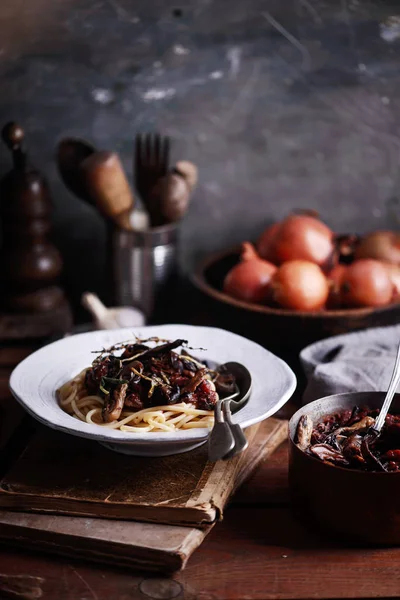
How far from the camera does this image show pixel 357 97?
2.12m

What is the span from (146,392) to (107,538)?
Result: 287mm

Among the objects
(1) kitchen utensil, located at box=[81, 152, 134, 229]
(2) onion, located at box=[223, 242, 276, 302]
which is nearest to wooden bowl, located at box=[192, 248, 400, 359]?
(2) onion, located at box=[223, 242, 276, 302]

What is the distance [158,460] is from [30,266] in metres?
0.85

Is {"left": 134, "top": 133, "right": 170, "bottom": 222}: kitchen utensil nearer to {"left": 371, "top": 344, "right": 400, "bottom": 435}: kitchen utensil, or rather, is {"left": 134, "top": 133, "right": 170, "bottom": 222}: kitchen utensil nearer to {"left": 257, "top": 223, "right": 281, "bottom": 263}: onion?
{"left": 257, "top": 223, "right": 281, "bottom": 263}: onion

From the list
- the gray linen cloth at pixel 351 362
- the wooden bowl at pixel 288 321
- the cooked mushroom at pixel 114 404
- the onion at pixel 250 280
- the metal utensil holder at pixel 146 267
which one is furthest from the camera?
the metal utensil holder at pixel 146 267

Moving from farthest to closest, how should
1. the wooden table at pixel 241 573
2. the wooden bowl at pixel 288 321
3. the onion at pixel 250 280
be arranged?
the onion at pixel 250 280, the wooden bowl at pixel 288 321, the wooden table at pixel 241 573

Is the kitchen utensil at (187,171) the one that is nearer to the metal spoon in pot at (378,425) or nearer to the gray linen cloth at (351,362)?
the gray linen cloth at (351,362)

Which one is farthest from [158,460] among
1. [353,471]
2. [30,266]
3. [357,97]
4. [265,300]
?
[357,97]

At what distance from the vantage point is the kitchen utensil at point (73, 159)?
1.97 metres

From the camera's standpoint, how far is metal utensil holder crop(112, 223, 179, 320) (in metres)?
1.95

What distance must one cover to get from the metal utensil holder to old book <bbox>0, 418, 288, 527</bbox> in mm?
696

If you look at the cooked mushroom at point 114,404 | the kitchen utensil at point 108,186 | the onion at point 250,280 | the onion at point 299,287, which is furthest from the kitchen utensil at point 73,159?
the cooked mushroom at point 114,404

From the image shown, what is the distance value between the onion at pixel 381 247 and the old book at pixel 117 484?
33.3 inches

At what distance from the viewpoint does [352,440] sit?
117cm
